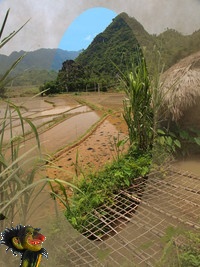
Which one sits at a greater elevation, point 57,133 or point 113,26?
point 113,26

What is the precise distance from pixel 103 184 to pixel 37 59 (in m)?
1.42

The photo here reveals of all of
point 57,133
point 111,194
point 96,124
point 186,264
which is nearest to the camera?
point 57,133

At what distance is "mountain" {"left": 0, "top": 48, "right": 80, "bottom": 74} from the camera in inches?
33.1

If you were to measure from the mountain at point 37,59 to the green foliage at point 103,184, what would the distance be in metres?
0.97

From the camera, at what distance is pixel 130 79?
2.45 metres

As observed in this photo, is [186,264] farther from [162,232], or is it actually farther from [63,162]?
[63,162]

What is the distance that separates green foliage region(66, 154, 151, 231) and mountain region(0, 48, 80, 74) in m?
0.97

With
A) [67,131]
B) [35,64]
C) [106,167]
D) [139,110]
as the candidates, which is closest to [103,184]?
[106,167]

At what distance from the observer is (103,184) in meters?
2.17

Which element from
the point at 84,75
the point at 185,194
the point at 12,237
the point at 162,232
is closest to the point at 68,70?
the point at 84,75

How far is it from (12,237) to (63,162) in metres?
0.94

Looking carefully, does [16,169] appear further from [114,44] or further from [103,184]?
[103,184]

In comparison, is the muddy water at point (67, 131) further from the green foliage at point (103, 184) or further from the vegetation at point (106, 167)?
the green foliage at point (103, 184)

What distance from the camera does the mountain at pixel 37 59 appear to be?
0.84 meters
